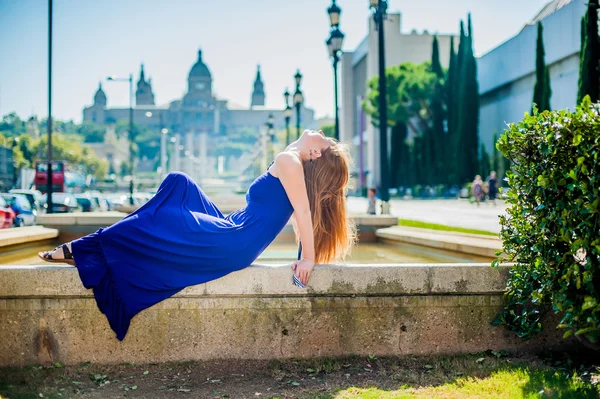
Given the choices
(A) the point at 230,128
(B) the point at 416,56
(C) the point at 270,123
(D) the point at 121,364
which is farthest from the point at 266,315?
(A) the point at 230,128

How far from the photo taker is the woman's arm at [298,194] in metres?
3.99

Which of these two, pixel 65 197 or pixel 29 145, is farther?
pixel 29 145

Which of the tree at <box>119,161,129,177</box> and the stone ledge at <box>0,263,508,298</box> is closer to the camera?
the stone ledge at <box>0,263,508,298</box>

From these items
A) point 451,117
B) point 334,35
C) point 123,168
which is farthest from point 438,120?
point 123,168

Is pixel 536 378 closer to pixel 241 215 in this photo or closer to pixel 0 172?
pixel 241 215

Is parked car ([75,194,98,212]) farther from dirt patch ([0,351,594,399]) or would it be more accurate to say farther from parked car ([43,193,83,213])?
dirt patch ([0,351,594,399])

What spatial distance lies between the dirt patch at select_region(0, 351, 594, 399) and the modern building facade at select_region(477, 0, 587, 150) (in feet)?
98.1

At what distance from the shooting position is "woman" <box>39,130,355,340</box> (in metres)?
3.79

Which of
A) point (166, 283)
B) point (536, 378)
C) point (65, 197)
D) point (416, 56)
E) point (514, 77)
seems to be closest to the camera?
point (536, 378)

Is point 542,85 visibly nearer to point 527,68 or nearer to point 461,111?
point 527,68

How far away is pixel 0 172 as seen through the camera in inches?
1521

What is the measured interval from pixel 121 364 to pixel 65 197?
29.3 m

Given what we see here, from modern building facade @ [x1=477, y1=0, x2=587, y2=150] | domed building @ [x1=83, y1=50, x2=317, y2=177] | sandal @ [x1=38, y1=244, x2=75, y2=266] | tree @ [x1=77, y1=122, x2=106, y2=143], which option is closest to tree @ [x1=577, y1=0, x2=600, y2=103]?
modern building facade @ [x1=477, y1=0, x2=587, y2=150]

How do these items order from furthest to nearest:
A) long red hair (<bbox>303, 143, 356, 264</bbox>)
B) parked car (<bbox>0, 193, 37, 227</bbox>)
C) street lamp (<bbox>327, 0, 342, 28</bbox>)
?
parked car (<bbox>0, 193, 37, 227</bbox>), street lamp (<bbox>327, 0, 342, 28</bbox>), long red hair (<bbox>303, 143, 356, 264</bbox>)
